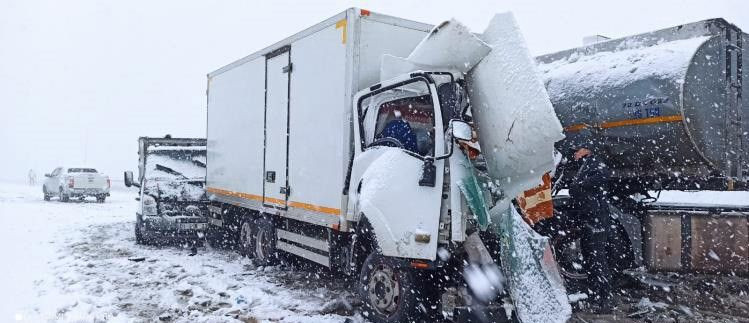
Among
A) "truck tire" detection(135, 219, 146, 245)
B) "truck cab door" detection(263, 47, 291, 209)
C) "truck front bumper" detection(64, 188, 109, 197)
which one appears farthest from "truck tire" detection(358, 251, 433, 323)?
"truck front bumper" detection(64, 188, 109, 197)

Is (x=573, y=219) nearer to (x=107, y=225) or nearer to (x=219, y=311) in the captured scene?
(x=219, y=311)

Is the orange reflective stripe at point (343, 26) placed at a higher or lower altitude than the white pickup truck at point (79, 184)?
higher

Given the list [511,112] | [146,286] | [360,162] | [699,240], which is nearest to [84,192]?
[146,286]

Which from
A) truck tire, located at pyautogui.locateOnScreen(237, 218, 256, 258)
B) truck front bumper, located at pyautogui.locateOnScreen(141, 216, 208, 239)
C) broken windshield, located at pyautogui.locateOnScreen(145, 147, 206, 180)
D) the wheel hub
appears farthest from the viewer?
broken windshield, located at pyautogui.locateOnScreen(145, 147, 206, 180)

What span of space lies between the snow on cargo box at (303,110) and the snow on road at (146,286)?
1.06m

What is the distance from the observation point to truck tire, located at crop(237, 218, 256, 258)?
9.34 m

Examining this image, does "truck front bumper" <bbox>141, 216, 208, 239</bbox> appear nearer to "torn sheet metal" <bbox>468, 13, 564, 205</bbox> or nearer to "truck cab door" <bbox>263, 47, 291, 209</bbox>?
"truck cab door" <bbox>263, 47, 291, 209</bbox>

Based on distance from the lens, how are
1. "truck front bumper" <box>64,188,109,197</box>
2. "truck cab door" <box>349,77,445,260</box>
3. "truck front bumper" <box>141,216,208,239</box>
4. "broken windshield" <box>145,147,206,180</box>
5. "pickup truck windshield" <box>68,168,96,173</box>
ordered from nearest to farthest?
1. "truck cab door" <box>349,77,445,260</box>
2. "truck front bumper" <box>141,216,208,239</box>
3. "broken windshield" <box>145,147,206,180</box>
4. "truck front bumper" <box>64,188,109,197</box>
5. "pickup truck windshield" <box>68,168,96,173</box>

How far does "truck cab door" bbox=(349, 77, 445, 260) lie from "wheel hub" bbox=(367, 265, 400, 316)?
288mm

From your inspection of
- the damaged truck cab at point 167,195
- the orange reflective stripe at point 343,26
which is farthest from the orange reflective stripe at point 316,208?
the damaged truck cab at point 167,195

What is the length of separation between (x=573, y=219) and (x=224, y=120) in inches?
260

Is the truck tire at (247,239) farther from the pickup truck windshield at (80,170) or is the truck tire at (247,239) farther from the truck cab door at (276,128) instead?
the pickup truck windshield at (80,170)

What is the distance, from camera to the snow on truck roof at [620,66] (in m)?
6.38

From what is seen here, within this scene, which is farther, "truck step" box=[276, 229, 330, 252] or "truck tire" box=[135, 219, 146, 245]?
"truck tire" box=[135, 219, 146, 245]
